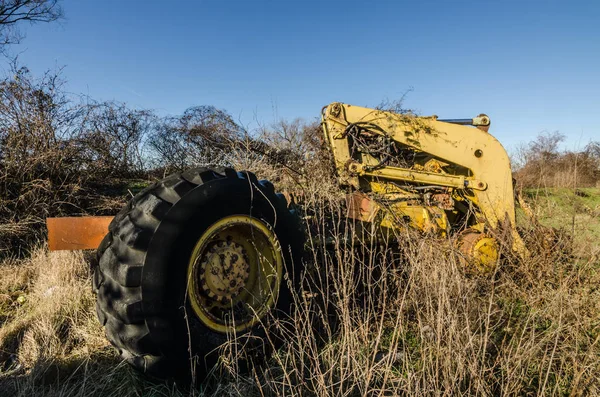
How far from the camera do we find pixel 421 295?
270cm

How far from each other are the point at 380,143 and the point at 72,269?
4000 mm

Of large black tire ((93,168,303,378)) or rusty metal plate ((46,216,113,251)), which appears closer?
large black tire ((93,168,303,378))

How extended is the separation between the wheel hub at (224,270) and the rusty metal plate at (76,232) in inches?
29.2

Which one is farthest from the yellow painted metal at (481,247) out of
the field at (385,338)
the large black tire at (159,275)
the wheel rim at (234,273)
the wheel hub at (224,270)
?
the large black tire at (159,275)

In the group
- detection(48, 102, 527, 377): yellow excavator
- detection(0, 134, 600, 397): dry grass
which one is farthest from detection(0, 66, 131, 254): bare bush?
detection(48, 102, 527, 377): yellow excavator

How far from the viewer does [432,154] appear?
4699 mm

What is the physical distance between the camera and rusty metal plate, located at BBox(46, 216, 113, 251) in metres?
2.39

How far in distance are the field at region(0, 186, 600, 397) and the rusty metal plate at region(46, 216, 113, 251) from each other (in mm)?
748

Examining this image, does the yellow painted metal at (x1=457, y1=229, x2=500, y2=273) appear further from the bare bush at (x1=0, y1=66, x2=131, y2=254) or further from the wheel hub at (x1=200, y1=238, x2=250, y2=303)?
the bare bush at (x1=0, y1=66, x2=131, y2=254)

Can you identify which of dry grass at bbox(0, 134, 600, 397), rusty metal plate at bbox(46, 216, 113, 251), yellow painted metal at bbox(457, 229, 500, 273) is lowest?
dry grass at bbox(0, 134, 600, 397)

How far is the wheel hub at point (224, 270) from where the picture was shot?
89.2 inches

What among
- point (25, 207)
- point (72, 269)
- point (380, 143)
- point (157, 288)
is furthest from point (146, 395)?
point (25, 207)

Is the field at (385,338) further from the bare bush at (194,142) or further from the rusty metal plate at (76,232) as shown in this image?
the bare bush at (194,142)

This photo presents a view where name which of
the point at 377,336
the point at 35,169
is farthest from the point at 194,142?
the point at 377,336
